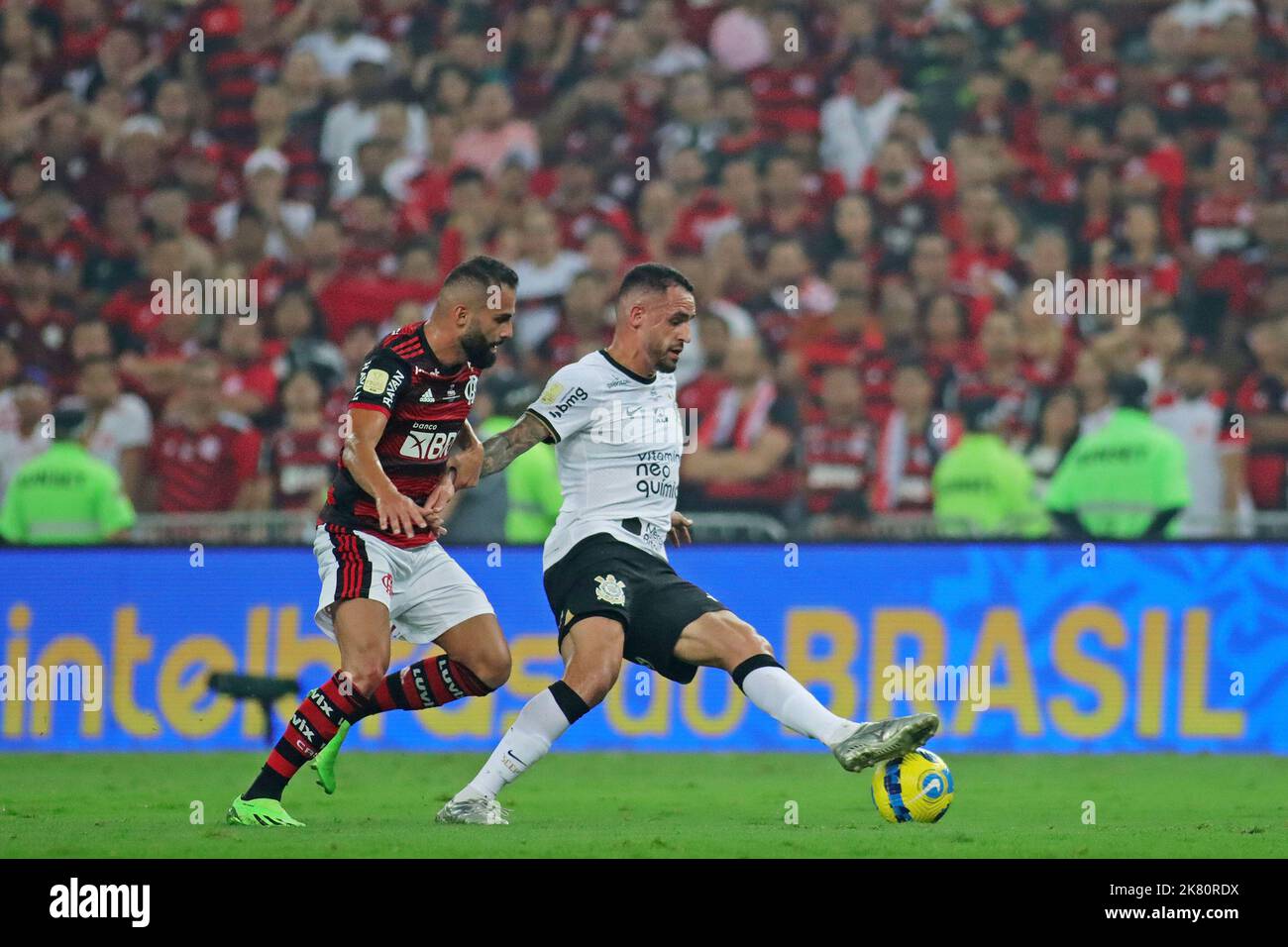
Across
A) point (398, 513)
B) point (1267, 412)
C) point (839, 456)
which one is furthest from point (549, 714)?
point (1267, 412)

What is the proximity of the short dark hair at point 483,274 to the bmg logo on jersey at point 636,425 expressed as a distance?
678 mm

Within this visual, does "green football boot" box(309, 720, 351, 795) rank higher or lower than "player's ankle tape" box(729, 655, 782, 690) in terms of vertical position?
lower

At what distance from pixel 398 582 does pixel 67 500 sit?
5520mm

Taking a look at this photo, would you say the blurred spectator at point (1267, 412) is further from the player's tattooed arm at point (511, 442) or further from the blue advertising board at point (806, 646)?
the player's tattooed arm at point (511, 442)

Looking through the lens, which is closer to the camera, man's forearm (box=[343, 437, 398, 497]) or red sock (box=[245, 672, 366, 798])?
man's forearm (box=[343, 437, 398, 497])

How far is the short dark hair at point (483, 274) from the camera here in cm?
816

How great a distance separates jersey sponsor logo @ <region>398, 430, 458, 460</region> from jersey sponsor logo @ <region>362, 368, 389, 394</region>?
355mm

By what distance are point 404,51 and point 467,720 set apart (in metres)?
7.79

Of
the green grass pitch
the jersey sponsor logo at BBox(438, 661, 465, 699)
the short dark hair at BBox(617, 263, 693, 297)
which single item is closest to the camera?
the green grass pitch

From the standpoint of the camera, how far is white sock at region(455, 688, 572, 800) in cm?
796

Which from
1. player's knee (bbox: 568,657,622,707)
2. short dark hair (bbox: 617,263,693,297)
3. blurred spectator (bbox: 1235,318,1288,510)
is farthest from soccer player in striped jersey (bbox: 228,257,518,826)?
blurred spectator (bbox: 1235,318,1288,510)

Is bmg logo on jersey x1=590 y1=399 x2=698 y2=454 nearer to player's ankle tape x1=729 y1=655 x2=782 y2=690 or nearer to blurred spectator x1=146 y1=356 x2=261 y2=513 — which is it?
player's ankle tape x1=729 y1=655 x2=782 y2=690

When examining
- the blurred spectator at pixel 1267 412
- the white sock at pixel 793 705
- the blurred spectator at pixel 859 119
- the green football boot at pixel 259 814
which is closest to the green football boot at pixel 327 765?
the green football boot at pixel 259 814
